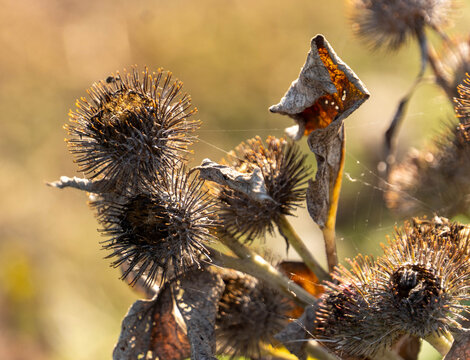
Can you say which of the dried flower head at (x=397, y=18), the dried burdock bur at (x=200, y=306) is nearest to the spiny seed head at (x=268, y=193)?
the dried burdock bur at (x=200, y=306)

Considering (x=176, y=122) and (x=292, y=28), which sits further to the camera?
(x=292, y=28)

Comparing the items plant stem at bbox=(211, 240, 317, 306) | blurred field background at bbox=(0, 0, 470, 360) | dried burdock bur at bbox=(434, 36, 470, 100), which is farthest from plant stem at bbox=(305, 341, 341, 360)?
blurred field background at bbox=(0, 0, 470, 360)

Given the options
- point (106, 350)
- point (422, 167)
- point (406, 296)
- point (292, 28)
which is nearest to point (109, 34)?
point (292, 28)

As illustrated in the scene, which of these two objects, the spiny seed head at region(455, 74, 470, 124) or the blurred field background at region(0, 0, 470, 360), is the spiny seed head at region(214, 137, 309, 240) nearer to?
the spiny seed head at region(455, 74, 470, 124)

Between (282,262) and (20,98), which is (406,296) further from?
(20,98)

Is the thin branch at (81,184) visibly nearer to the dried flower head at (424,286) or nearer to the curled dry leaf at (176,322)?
the curled dry leaf at (176,322)

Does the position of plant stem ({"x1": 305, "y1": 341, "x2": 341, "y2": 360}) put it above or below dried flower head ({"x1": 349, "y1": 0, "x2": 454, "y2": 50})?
below
